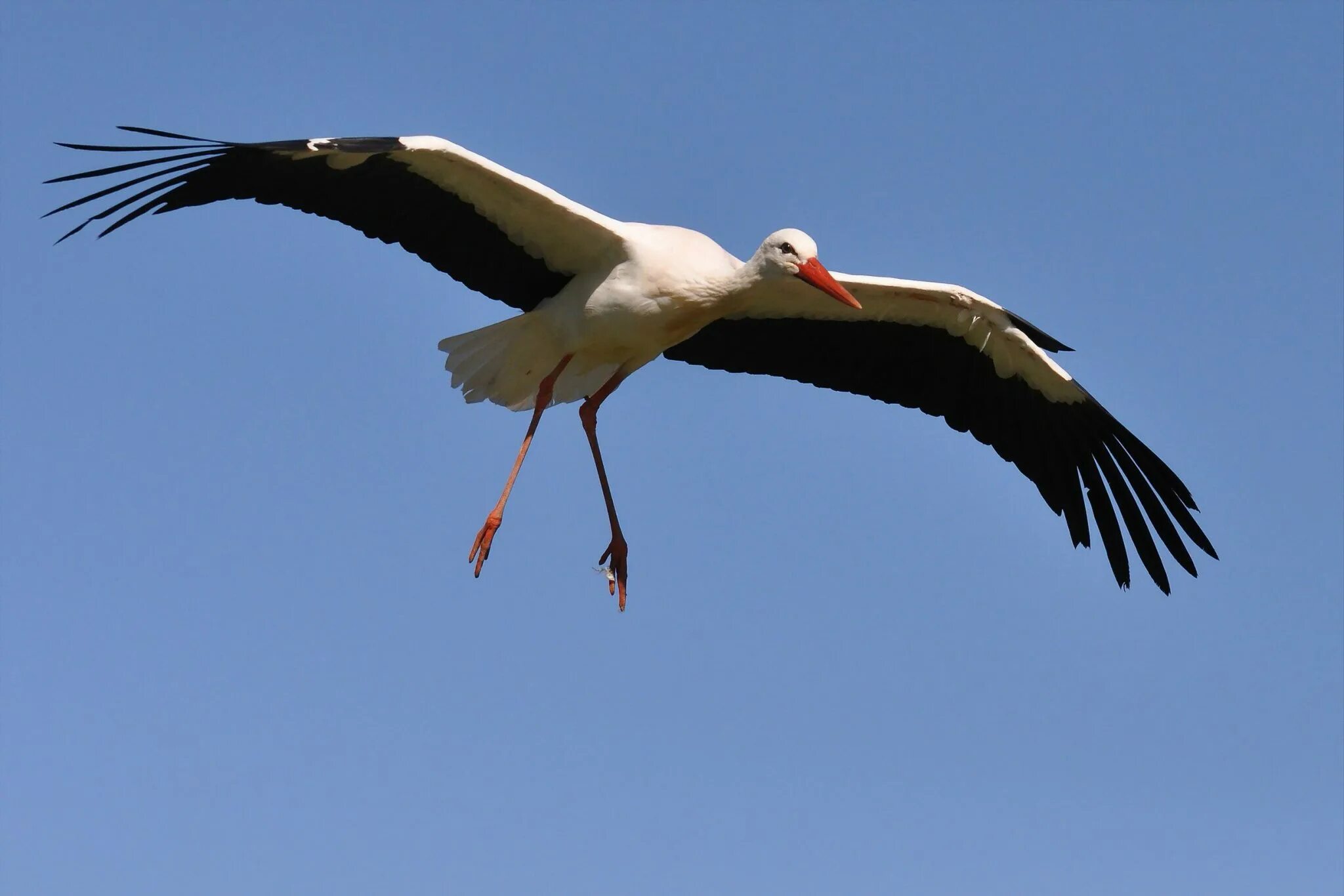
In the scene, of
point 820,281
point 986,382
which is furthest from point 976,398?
point 820,281

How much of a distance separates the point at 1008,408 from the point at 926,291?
1204mm

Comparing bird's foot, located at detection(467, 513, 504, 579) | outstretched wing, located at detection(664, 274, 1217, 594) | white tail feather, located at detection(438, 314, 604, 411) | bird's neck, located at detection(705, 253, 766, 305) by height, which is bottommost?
bird's foot, located at detection(467, 513, 504, 579)

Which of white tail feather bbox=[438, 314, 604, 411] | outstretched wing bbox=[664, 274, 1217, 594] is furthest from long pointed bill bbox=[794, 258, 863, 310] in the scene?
white tail feather bbox=[438, 314, 604, 411]

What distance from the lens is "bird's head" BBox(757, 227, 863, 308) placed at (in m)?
9.46

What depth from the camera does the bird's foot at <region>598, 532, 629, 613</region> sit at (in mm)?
10273

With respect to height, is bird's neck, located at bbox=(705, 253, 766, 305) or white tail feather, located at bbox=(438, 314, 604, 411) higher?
bird's neck, located at bbox=(705, 253, 766, 305)

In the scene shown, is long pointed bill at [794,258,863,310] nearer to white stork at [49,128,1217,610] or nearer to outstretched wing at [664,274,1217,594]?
white stork at [49,128,1217,610]

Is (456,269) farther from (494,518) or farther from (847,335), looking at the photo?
(847,335)

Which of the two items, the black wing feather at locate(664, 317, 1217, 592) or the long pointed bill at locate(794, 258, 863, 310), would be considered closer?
the long pointed bill at locate(794, 258, 863, 310)

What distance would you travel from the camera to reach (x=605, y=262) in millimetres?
9859

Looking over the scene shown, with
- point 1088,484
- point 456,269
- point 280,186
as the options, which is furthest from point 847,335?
point 280,186

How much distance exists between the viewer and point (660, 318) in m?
9.57

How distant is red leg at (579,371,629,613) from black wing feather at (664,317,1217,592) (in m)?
0.64

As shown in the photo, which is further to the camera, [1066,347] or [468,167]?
[1066,347]
